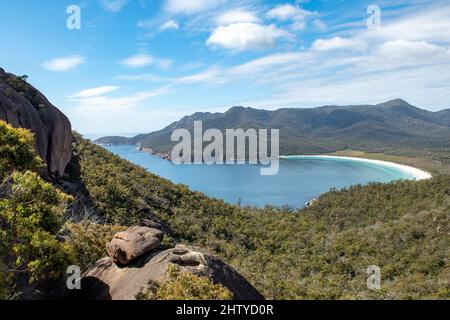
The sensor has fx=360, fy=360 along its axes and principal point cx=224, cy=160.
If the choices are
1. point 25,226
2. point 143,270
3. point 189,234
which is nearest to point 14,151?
point 25,226

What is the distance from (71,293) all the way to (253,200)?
3845 inches

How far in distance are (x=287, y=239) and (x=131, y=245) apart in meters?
32.0

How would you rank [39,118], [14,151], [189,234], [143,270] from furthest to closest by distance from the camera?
[189,234] < [39,118] < [14,151] < [143,270]

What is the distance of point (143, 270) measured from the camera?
893 centimetres

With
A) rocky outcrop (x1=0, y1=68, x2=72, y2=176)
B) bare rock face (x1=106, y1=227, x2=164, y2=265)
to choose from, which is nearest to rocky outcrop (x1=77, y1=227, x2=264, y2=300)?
bare rock face (x1=106, y1=227, x2=164, y2=265)

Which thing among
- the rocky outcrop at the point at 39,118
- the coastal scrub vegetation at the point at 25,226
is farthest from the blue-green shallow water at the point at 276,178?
the coastal scrub vegetation at the point at 25,226

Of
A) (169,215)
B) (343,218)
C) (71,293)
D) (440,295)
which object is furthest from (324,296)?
(343,218)

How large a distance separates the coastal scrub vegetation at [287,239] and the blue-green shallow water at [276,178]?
58.7 m

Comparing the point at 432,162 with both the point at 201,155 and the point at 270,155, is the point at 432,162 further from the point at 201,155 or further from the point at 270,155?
the point at 201,155

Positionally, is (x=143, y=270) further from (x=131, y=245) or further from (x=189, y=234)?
(x=189, y=234)

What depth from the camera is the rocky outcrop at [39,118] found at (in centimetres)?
1859

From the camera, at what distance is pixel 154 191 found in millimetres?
38250

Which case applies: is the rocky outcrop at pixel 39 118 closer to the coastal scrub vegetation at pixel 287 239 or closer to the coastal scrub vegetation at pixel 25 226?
the coastal scrub vegetation at pixel 287 239

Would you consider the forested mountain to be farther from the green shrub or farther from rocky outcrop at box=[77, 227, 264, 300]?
rocky outcrop at box=[77, 227, 264, 300]
